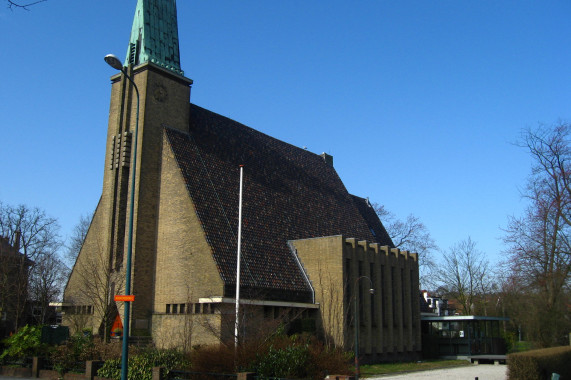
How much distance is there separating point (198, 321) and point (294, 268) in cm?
762

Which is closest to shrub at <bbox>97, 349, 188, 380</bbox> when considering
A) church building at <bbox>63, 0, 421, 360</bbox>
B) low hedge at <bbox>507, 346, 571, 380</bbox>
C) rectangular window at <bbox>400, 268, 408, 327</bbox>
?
church building at <bbox>63, 0, 421, 360</bbox>

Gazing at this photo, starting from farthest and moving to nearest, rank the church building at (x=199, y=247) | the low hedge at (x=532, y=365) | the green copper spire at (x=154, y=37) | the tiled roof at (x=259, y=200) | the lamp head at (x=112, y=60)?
1. the green copper spire at (x=154, y=37)
2. the tiled roof at (x=259, y=200)
3. the church building at (x=199, y=247)
4. the low hedge at (x=532, y=365)
5. the lamp head at (x=112, y=60)

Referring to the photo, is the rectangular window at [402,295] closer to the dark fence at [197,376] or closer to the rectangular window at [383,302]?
the rectangular window at [383,302]

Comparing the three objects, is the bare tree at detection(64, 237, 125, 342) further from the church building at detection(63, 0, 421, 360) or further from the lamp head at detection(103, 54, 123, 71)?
the lamp head at detection(103, 54, 123, 71)

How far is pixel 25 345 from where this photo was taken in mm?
24938

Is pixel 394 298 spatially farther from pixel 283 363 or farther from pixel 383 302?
pixel 283 363

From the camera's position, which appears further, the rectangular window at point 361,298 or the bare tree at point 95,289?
the rectangular window at point 361,298

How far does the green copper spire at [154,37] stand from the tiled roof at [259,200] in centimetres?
361

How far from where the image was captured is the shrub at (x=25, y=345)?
24764 millimetres

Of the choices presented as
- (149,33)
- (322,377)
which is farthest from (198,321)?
(149,33)

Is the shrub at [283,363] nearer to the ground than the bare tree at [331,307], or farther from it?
nearer to the ground

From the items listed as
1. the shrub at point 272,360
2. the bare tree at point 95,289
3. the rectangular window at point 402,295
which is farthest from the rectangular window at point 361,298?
the bare tree at point 95,289

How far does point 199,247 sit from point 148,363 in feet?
26.9

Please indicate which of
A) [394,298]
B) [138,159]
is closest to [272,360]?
[138,159]
